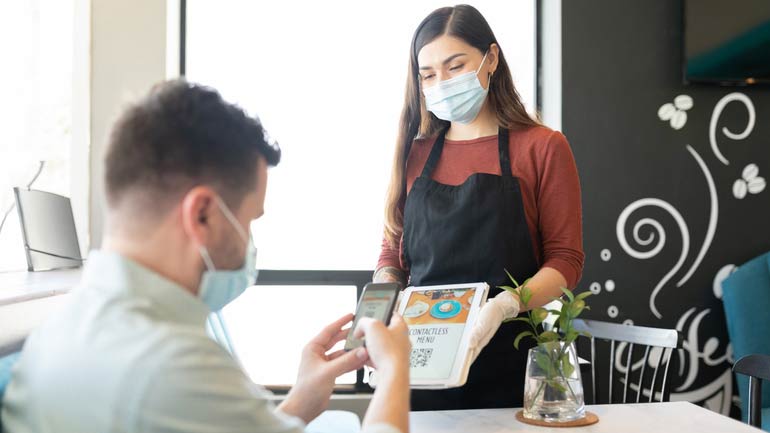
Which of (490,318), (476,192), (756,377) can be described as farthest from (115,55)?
(756,377)

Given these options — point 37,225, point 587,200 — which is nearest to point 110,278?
point 37,225

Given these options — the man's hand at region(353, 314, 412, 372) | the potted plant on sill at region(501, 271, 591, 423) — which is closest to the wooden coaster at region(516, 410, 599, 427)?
the potted plant on sill at region(501, 271, 591, 423)

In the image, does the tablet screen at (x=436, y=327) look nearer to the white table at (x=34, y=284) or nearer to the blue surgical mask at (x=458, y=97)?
the blue surgical mask at (x=458, y=97)

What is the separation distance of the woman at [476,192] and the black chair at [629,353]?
57cm

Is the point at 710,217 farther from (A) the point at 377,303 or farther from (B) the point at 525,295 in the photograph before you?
(A) the point at 377,303

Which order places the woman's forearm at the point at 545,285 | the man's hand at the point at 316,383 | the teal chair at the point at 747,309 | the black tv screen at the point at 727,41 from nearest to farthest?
the man's hand at the point at 316,383 < the woman's forearm at the point at 545,285 < the teal chair at the point at 747,309 < the black tv screen at the point at 727,41

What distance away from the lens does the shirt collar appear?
2.57 feet

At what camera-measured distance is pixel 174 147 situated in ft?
2.68

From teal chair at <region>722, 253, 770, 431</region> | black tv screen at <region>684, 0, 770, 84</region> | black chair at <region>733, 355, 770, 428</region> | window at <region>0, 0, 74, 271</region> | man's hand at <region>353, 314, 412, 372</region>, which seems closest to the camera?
man's hand at <region>353, 314, 412, 372</region>

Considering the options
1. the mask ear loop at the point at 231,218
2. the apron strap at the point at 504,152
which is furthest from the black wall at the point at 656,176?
the mask ear loop at the point at 231,218

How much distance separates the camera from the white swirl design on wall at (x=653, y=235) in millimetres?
3068

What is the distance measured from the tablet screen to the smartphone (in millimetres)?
184

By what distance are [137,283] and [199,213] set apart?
108 millimetres

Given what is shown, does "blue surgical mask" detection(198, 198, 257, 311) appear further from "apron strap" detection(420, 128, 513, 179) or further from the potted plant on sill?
"apron strap" detection(420, 128, 513, 179)
